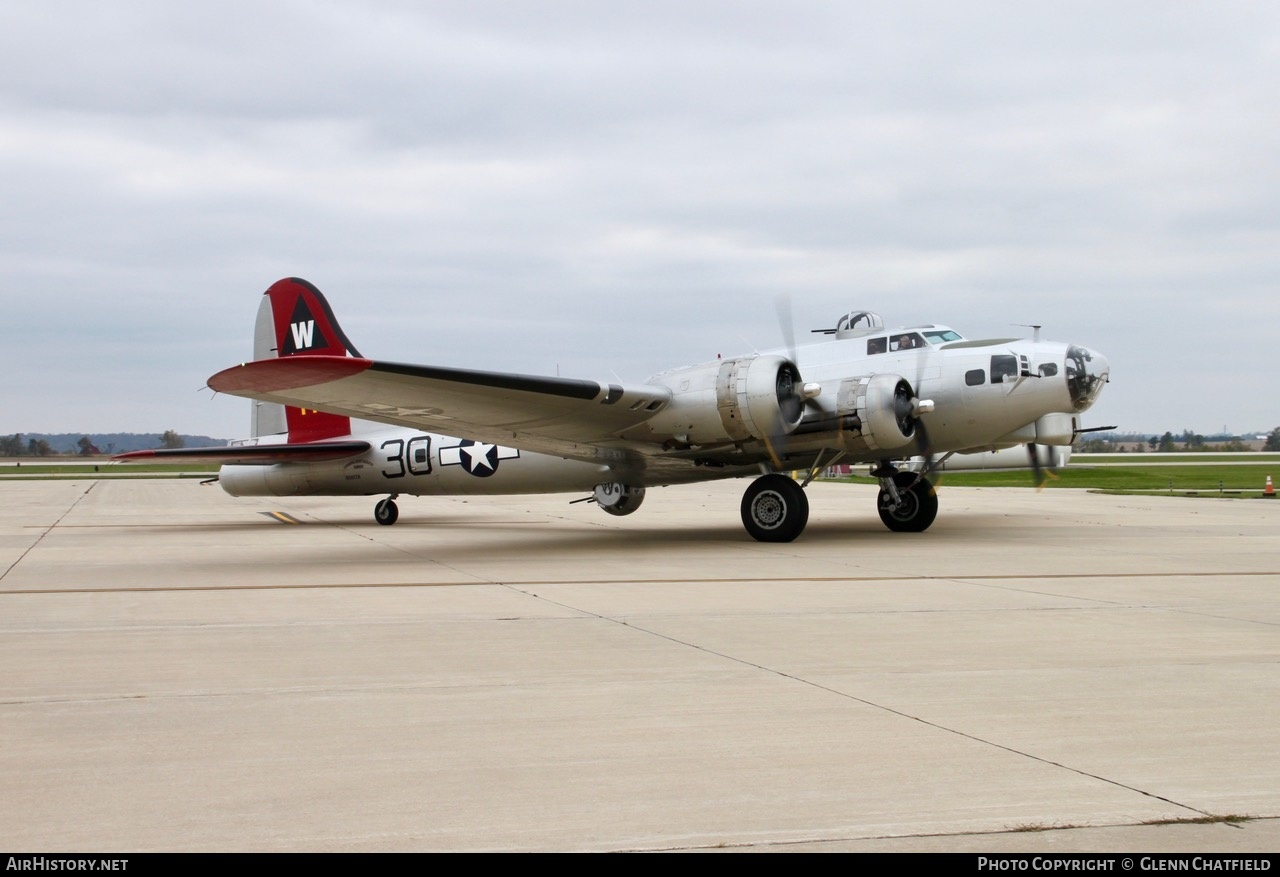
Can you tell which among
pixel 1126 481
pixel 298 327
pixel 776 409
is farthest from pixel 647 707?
pixel 1126 481

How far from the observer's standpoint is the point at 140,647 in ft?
27.2

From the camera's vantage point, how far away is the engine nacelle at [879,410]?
57.1 ft

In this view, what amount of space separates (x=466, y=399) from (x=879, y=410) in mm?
6344

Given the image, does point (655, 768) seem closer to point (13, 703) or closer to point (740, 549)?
point (13, 703)

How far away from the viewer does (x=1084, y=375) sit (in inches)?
696

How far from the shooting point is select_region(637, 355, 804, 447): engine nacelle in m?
17.1

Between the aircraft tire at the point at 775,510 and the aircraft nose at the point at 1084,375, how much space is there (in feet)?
14.9

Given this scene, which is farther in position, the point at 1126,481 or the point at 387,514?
the point at 1126,481

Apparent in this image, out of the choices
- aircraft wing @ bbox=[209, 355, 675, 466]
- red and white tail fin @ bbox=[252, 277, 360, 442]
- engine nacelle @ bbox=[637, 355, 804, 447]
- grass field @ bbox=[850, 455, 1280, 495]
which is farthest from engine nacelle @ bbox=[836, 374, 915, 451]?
grass field @ bbox=[850, 455, 1280, 495]

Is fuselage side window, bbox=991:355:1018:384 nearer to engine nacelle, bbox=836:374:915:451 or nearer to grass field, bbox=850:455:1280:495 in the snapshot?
engine nacelle, bbox=836:374:915:451

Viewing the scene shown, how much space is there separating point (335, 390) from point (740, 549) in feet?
20.9

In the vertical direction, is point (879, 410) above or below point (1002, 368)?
below

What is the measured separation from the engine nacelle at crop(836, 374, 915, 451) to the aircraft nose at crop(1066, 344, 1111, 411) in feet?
8.10

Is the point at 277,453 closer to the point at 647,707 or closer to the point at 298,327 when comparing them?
the point at 298,327
